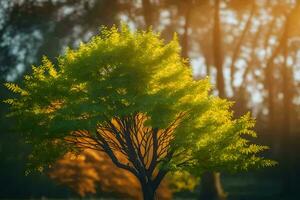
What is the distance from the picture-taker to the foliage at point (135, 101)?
84.1 feet

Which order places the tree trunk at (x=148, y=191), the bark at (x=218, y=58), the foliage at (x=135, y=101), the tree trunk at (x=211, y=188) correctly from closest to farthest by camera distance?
the foliage at (x=135, y=101), the tree trunk at (x=148, y=191), the tree trunk at (x=211, y=188), the bark at (x=218, y=58)

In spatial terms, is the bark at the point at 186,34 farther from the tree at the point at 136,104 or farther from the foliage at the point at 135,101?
the foliage at the point at 135,101

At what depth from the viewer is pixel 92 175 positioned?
36.6 metres

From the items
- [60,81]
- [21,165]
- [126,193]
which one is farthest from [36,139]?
[21,165]

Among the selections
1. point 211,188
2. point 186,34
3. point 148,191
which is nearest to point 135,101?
point 148,191

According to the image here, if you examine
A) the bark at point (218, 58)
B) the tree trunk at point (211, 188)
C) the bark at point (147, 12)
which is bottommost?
the tree trunk at point (211, 188)

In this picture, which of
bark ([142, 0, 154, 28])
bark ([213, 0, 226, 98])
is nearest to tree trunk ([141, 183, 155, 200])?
bark ([213, 0, 226, 98])

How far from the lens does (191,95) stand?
27.3 metres

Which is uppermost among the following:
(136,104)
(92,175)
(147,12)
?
(147,12)

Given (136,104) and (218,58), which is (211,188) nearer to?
(218,58)

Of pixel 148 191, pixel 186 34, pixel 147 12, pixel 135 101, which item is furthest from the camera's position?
pixel 147 12

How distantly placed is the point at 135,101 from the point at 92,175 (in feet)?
40.6

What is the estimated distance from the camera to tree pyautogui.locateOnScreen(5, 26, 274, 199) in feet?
84.2

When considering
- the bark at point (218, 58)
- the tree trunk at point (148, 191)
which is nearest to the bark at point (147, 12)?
the bark at point (218, 58)
